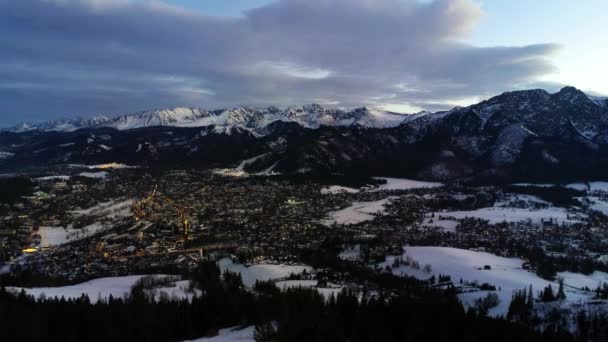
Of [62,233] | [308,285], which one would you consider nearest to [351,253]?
[308,285]

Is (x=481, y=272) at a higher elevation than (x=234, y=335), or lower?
lower

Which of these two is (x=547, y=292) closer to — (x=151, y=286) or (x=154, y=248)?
(x=151, y=286)

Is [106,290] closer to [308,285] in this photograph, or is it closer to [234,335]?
[234,335]

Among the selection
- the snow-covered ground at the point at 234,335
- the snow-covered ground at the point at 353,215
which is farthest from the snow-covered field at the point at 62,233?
the snow-covered ground at the point at 234,335

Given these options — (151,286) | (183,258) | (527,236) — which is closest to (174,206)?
(183,258)

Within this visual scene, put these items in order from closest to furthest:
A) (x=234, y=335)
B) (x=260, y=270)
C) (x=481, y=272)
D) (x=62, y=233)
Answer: (x=234, y=335)
(x=260, y=270)
(x=481, y=272)
(x=62, y=233)

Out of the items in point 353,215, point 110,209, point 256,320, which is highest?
point 110,209
